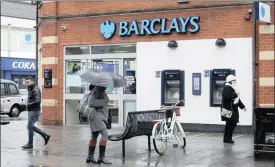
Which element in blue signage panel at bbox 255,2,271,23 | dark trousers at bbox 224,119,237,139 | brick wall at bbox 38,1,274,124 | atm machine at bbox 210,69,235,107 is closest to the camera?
dark trousers at bbox 224,119,237,139

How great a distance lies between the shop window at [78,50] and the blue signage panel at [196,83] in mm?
4208

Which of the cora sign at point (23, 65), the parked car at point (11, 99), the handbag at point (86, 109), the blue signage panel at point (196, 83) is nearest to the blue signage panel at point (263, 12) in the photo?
the blue signage panel at point (196, 83)

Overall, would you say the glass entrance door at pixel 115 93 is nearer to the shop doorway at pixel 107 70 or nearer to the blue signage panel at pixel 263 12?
the shop doorway at pixel 107 70

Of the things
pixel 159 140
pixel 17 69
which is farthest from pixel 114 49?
pixel 17 69

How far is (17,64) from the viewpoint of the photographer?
42.6 meters

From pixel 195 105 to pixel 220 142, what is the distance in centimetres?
274

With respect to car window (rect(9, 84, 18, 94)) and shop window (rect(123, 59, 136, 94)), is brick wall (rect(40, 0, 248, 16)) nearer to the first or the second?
shop window (rect(123, 59, 136, 94))

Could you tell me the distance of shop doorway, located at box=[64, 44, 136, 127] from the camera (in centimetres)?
1647

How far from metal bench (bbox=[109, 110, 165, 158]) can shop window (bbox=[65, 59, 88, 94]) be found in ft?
22.4

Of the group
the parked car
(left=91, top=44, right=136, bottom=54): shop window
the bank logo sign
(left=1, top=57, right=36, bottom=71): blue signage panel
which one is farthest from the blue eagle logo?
(left=1, top=57, right=36, bottom=71): blue signage panel

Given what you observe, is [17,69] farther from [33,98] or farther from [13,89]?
[33,98]

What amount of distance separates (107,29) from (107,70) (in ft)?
4.59

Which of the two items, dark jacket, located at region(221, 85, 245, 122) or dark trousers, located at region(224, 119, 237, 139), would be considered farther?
dark trousers, located at region(224, 119, 237, 139)

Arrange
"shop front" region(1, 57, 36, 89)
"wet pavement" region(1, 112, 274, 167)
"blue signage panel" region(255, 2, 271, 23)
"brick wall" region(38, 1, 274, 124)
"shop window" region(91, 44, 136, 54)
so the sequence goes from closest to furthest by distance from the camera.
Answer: "wet pavement" region(1, 112, 274, 167) → "blue signage panel" region(255, 2, 271, 23) → "brick wall" region(38, 1, 274, 124) → "shop window" region(91, 44, 136, 54) → "shop front" region(1, 57, 36, 89)
